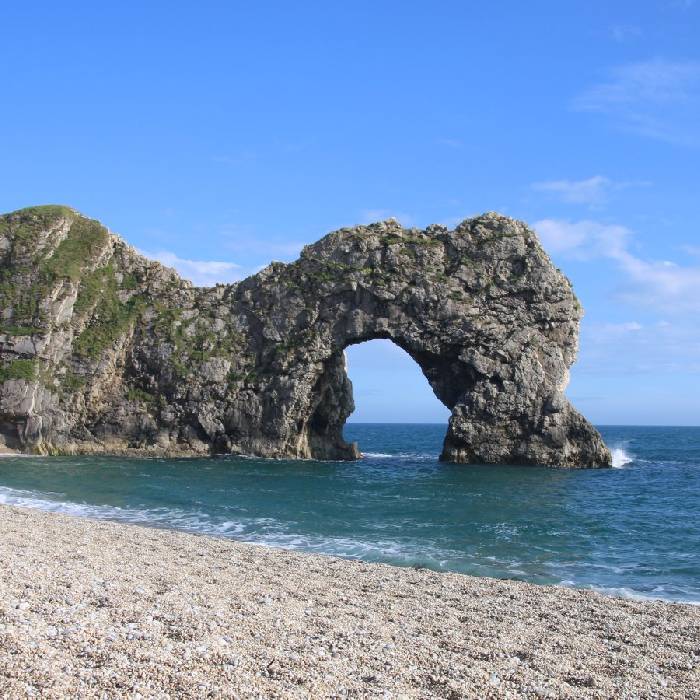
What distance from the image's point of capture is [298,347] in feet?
209

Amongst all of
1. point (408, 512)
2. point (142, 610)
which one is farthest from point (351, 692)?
point (408, 512)

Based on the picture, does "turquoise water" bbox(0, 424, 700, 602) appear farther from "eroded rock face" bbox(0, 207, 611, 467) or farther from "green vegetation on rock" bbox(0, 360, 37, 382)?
"green vegetation on rock" bbox(0, 360, 37, 382)

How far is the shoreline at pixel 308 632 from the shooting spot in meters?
8.64

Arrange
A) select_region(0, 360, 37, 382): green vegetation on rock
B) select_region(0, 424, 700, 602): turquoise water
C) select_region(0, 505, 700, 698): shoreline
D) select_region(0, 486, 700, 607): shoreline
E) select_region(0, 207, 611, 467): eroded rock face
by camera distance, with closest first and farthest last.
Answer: select_region(0, 505, 700, 698): shoreline < select_region(0, 486, 700, 607): shoreline < select_region(0, 424, 700, 602): turquoise water < select_region(0, 360, 37, 382): green vegetation on rock < select_region(0, 207, 611, 467): eroded rock face

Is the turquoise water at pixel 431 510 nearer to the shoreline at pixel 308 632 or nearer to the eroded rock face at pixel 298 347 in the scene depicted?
the shoreline at pixel 308 632

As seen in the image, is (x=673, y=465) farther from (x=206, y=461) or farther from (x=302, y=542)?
(x=302, y=542)

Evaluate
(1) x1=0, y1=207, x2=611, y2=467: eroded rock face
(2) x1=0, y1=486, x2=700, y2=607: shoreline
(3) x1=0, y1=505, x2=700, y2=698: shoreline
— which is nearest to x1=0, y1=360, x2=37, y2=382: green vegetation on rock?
(1) x1=0, y1=207, x2=611, y2=467: eroded rock face

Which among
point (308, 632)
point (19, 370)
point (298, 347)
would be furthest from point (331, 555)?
point (19, 370)

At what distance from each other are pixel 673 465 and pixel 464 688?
6526cm

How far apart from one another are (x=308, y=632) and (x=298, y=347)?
2077 inches

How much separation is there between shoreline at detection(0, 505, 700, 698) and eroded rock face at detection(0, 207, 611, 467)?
4255cm

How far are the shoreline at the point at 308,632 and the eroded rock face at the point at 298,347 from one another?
140ft

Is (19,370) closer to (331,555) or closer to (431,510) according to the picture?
(431,510)

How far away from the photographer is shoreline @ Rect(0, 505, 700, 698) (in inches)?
340
